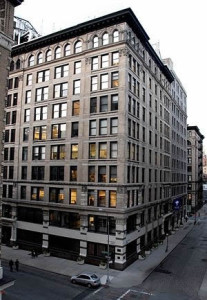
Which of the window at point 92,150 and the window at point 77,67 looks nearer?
the window at point 92,150

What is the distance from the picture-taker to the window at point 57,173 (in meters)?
44.4

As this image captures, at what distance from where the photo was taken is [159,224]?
5572 centimetres

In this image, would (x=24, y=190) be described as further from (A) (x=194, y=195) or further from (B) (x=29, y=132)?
(A) (x=194, y=195)

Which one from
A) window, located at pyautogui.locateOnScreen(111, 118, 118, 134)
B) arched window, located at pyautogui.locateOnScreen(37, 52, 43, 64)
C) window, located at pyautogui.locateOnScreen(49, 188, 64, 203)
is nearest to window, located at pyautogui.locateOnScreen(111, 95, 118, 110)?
window, located at pyautogui.locateOnScreen(111, 118, 118, 134)

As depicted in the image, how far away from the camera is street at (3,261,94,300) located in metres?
28.6

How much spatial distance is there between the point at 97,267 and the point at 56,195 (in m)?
12.4

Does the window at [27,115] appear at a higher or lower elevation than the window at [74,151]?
higher

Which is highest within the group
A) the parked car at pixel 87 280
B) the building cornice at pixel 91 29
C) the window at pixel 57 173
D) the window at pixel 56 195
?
the building cornice at pixel 91 29

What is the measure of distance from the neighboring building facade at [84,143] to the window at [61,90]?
172 mm

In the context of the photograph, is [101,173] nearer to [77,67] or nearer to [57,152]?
[57,152]

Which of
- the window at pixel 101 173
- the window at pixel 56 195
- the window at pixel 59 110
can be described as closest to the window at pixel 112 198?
the window at pixel 101 173

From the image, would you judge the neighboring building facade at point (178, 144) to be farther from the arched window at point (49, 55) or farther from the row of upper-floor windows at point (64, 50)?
the arched window at point (49, 55)

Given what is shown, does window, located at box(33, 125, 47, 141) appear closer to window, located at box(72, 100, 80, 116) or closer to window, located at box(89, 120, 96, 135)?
window, located at box(72, 100, 80, 116)

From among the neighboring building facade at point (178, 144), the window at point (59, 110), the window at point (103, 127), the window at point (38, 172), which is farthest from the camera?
the neighboring building facade at point (178, 144)
